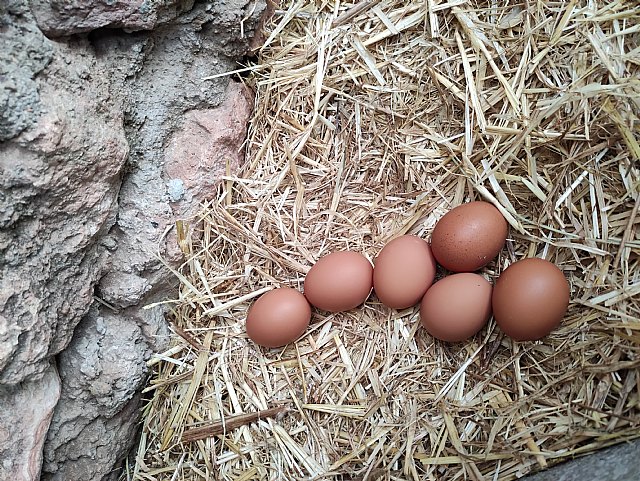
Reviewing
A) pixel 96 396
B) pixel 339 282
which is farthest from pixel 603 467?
pixel 96 396

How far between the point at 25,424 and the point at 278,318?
0.61 metres

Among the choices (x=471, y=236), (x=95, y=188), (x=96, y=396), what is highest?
(x=95, y=188)

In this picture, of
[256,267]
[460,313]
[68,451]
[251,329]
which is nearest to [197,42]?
[256,267]

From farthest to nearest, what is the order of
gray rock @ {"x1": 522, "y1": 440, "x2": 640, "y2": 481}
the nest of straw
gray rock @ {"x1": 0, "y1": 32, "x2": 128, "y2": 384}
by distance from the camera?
the nest of straw < gray rock @ {"x1": 0, "y1": 32, "x2": 128, "y2": 384} < gray rock @ {"x1": 522, "y1": 440, "x2": 640, "y2": 481}

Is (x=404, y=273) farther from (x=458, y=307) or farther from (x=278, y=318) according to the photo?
(x=278, y=318)

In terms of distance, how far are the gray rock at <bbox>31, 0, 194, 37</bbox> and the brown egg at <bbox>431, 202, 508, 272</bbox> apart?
0.84 metres

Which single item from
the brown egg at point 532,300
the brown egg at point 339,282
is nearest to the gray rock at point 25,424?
the brown egg at point 339,282

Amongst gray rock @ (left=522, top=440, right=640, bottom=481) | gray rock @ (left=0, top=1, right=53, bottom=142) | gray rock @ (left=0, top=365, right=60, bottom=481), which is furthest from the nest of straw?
gray rock @ (left=0, top=1, right=53, bottom=142)

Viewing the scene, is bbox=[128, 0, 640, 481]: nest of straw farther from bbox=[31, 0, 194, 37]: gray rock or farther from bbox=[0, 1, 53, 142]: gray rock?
bbox=[0, 1, 53, 142]: gray rock

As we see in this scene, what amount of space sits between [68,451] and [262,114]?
103cm

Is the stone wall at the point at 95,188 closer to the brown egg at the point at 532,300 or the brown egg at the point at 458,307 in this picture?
the brown egg at the point at 458,307

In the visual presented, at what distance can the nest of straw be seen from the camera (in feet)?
4.20

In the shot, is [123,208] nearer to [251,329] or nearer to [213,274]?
[213,274]

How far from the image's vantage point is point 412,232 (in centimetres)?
150
